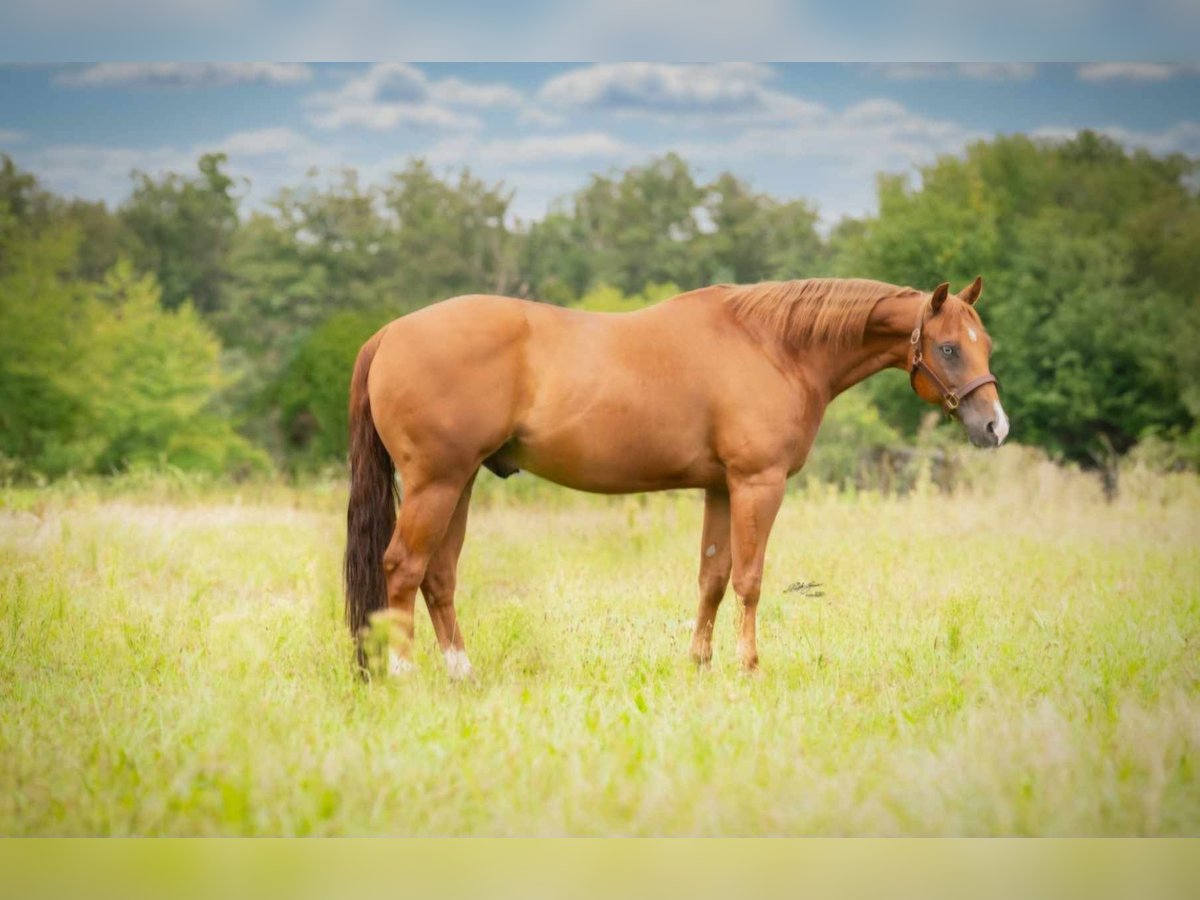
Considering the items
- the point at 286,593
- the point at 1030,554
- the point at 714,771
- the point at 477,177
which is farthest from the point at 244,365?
the point at 714,771

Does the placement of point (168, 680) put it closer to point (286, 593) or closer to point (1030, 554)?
point (286, 593)

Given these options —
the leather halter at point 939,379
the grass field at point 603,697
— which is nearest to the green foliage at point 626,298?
the grass field at point 603,697

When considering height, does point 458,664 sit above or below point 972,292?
below

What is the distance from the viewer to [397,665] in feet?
15.0

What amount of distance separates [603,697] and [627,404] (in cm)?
130

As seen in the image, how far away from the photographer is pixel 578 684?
4719 mm

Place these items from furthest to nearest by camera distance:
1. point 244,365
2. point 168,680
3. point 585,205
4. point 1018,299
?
point 244,365, point 585,205, point 1018,299, point 168,680

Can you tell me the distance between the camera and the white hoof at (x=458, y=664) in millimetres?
4754

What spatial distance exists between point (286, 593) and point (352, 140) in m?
3.72

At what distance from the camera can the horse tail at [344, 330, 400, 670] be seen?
4773 mm

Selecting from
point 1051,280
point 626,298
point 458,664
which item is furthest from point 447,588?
point 1051,280

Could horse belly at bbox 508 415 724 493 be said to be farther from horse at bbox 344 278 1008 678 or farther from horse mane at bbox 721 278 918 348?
horse mane at bbox 721 278 918 348

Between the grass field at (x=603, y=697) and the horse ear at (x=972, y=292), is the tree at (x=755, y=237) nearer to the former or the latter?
the grass field at (x=603, y=697)

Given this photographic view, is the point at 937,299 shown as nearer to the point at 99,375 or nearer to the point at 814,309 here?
the point at 814,309
